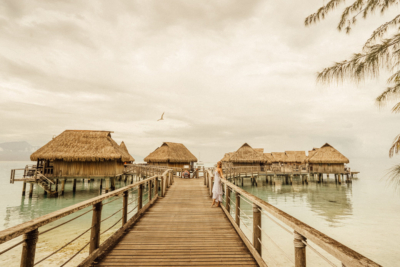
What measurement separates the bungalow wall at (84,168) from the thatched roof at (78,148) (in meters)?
0.82

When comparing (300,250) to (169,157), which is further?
(169,157)

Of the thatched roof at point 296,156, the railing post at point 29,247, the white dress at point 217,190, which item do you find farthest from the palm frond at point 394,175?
the thatched roof at point 296,156

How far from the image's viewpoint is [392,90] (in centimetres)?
421

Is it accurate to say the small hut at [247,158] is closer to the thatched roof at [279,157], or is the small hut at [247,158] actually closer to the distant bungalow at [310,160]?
the distant bungalow at [310,160]

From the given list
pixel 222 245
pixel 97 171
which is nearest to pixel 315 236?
pixel 222 245

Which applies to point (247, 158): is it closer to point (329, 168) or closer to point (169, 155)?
point (169, 155)

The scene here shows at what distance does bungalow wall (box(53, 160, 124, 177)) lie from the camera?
22.0 m

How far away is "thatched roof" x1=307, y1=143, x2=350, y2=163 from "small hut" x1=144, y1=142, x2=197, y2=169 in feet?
74.9

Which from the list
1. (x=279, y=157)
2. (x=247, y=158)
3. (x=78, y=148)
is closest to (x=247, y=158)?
(x=247, y=158)

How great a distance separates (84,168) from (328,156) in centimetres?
3910

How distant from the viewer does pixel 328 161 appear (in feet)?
123

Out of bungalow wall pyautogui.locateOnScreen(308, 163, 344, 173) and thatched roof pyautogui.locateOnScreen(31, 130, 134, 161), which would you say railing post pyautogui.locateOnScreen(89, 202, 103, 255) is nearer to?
thatched roof pyautogui.locateOnScreen(31, 130, 134, 161)

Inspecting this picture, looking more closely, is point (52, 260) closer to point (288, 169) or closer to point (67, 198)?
point (67, 198)

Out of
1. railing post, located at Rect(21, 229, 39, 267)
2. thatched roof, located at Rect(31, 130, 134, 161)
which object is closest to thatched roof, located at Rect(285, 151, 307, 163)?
thatched roof, located at Rect(31, 130, 134, 161)
